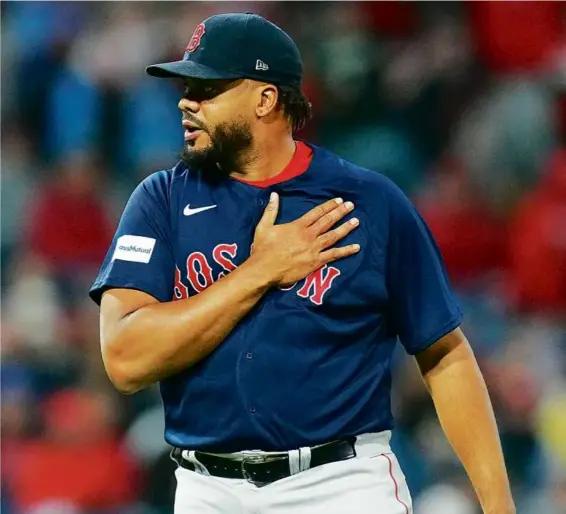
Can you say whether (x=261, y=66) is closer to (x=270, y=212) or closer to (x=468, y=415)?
(x=270, y=212)

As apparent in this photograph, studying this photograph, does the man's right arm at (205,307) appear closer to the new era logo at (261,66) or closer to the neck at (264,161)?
the neck at (264,161)

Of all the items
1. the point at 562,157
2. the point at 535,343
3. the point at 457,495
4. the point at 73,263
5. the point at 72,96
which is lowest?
the point at 457,495

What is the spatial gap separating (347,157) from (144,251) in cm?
294

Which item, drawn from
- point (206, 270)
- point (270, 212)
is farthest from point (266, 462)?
point (270, 212)

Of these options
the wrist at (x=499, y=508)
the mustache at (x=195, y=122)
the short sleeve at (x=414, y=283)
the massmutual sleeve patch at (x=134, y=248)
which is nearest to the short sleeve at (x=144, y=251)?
the massmutual sleeve patch at (x=134, y=248)

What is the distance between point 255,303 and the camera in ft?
7.48

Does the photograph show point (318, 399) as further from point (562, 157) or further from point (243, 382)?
point (562, 157)

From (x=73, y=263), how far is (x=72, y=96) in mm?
951

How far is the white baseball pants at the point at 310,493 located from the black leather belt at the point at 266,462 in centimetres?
1

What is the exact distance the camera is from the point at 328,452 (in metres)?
2.30

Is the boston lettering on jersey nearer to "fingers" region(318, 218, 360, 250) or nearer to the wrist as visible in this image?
"fingers" region(318, 218, 360, 250)

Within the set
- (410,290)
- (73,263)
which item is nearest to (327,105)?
(73,263)

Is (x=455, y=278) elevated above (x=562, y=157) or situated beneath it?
situated beneath

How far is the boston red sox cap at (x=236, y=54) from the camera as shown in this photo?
242 centimetres
